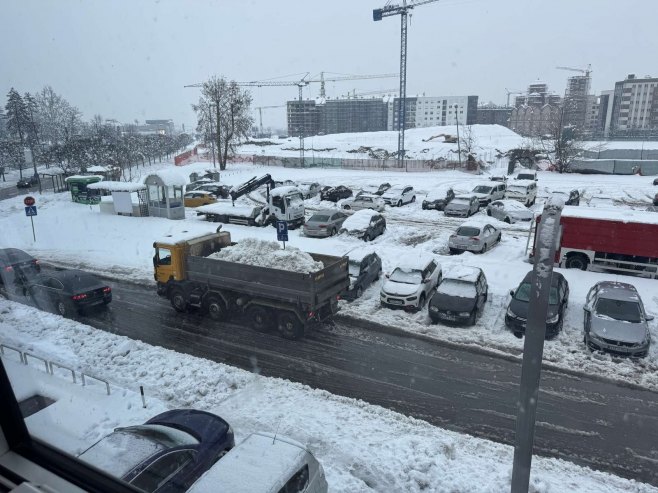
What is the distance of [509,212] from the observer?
2508 centimetres

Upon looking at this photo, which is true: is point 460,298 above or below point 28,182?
below

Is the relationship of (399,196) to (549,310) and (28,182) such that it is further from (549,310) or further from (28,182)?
(28,182)

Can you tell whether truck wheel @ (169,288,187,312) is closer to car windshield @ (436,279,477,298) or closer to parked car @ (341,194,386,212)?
car windshield @ (436,279,477,298)

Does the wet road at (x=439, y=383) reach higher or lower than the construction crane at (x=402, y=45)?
lower

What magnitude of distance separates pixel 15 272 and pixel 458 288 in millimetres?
12601

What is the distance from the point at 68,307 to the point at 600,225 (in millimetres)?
16394

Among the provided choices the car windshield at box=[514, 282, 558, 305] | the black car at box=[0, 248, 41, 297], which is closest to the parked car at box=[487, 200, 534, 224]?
the car windshield at box=[514, 282, 558, 305]

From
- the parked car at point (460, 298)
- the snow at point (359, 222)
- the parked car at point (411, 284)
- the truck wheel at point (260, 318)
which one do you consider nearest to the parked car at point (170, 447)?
the truck wheel at point (260, 318)

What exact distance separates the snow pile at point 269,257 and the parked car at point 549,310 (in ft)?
16.3

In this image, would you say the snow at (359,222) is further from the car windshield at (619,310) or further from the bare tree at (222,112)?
the bare tree at (222,112)

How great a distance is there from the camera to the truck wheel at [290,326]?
11.2 m

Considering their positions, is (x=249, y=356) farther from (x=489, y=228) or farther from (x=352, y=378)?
(x=489, y=228)

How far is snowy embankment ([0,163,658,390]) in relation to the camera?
1095cm

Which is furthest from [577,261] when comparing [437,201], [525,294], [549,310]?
[437,201]
